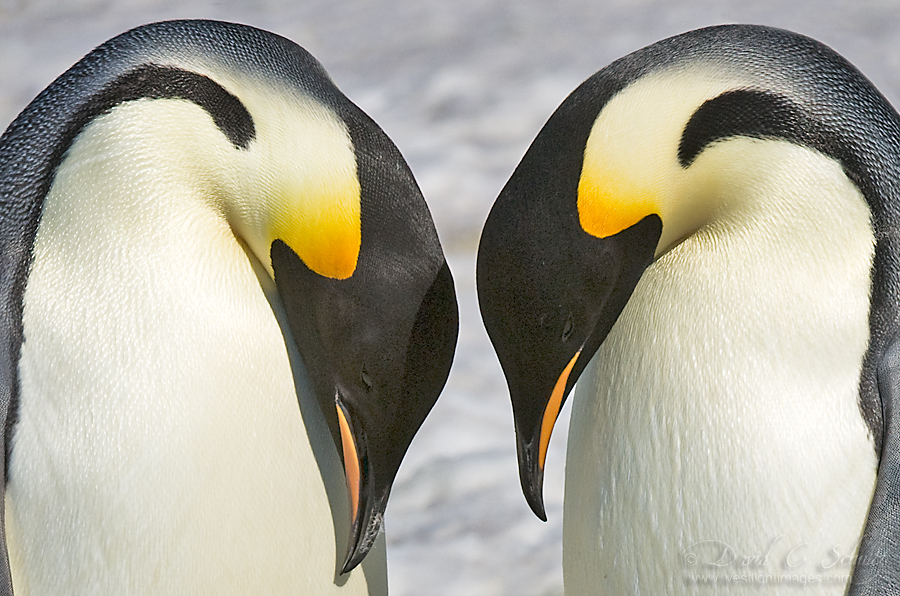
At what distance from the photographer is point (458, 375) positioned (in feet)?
10.8

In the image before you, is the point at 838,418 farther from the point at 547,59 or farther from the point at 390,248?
the point at 547,59

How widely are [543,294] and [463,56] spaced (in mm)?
2978

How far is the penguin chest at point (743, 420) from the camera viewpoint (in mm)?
1461

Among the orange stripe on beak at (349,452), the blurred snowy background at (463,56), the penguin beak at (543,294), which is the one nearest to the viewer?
the penguin beak at (543,294)

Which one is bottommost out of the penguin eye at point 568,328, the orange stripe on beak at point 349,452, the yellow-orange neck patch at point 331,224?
the orange stripe on beak at point 349,452

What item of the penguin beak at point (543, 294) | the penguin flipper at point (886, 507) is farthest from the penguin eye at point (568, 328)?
the penguin flipper at point (886, 507)

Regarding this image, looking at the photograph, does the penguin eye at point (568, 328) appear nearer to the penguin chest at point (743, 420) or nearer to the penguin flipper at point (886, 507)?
the penguin chest at point (743, 420)

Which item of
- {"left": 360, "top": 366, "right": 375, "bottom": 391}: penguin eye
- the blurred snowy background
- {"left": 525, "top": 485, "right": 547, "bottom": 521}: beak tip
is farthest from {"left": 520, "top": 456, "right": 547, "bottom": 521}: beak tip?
the blurred snowy background

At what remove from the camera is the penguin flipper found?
1.44 meters

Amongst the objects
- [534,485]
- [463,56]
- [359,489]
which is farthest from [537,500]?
[463,56]

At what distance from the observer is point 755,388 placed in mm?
1493

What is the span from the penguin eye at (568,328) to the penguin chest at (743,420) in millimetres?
170

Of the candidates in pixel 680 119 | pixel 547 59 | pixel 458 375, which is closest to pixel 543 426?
pixel 680 119

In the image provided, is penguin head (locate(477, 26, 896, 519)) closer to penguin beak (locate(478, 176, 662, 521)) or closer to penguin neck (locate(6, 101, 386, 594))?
penguin beak (locate(478, 176, 662, 521))
